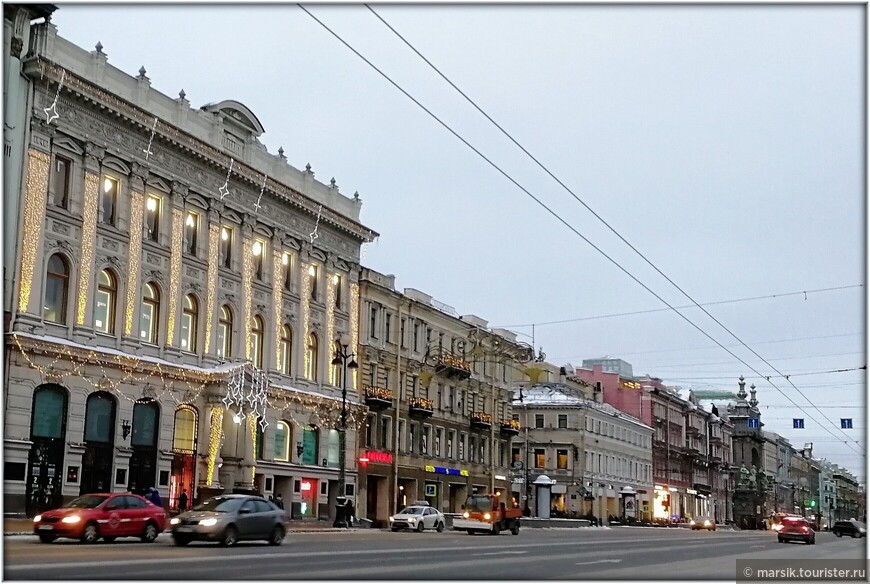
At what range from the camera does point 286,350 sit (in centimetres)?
5181

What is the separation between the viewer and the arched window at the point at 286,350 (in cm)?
5141

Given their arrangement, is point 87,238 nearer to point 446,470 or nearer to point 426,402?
point 426,402

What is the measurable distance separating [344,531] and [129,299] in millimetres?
13046

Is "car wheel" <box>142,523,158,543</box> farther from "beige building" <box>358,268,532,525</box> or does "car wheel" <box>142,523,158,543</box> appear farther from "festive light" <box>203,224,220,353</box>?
"beige building" <box>358,268,532,525</box>

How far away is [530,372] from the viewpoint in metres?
51.8

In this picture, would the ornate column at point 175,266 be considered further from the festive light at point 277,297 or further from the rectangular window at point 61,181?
the festive light at point 277,297

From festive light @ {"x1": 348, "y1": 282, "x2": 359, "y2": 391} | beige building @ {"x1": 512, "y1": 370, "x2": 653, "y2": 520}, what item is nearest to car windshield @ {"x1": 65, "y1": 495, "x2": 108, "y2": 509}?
festive light @ {"x1": 348, "y1": 282, "x2": 359, "y2": 391}

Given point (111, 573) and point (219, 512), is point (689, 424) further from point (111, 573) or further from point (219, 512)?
point (111, 573)

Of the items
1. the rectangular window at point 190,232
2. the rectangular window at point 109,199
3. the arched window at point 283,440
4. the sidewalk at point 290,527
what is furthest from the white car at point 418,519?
the rectangular window at point 109,199

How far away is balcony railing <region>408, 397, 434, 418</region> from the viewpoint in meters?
61.6

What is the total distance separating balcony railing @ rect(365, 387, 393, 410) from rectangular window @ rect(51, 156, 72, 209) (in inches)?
909

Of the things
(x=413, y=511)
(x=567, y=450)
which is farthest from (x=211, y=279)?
(x=567, y=450)

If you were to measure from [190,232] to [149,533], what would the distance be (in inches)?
741

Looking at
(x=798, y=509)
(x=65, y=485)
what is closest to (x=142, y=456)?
(x=65, y=485)
